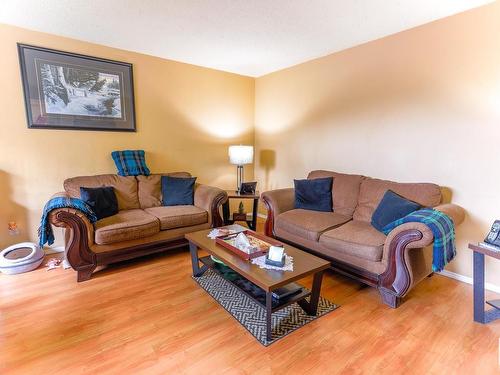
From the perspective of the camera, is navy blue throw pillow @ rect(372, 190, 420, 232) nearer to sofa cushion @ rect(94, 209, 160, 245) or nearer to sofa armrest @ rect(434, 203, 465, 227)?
sofa armrest @ rect(434, 203, 465, 227)

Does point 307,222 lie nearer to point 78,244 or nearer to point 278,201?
point 278,201

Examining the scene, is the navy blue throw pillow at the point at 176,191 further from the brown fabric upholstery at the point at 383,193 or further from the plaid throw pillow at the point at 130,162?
the brown fabric upholstery at the point at 383,193

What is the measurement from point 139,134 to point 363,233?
2.87 meters

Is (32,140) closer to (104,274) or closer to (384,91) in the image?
(104,274)

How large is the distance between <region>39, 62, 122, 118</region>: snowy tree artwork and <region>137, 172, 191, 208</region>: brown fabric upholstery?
2.77ft

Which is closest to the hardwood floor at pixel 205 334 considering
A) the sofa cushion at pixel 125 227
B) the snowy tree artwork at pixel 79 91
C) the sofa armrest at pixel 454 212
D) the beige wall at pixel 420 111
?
the sofa cushion at pixel 125 227

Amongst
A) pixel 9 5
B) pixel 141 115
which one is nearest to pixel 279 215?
pixel 141 115

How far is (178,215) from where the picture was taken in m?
2.90

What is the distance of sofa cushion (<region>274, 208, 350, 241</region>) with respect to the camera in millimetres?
2555

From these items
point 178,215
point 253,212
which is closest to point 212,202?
point 178,215

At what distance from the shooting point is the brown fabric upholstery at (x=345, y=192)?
293 cm

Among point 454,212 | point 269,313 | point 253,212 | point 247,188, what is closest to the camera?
point 269,313

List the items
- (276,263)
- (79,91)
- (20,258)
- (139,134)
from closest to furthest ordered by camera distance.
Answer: (276,263)
(20,258)
(79,91)
(139,134)

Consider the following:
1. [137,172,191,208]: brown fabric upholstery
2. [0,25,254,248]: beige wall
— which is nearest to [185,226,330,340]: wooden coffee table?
[137,172,191,208]: brown fabric upholstery
